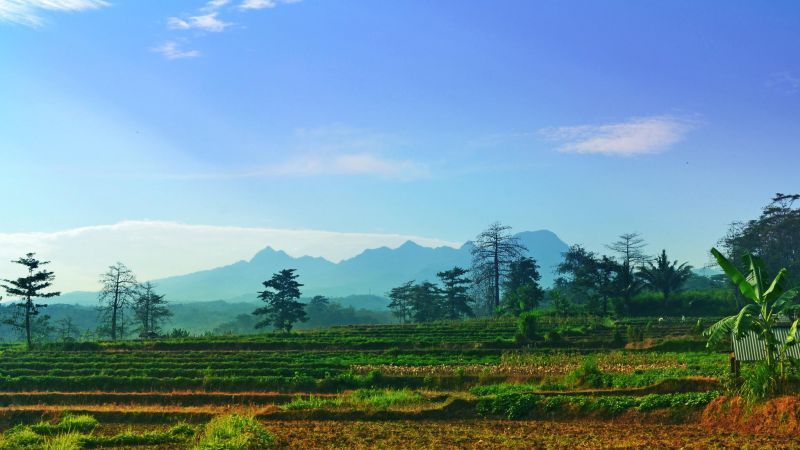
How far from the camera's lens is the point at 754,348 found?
A: 2320 cm

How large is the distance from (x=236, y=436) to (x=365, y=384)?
13766 millimetres

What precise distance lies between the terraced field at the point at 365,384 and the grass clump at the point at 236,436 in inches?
25.1

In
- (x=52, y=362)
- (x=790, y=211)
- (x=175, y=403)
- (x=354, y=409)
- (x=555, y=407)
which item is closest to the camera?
(x=555, y=407)

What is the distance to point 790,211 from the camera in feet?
244

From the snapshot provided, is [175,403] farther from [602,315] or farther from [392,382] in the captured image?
[602,315]

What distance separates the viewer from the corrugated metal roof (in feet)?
73.6

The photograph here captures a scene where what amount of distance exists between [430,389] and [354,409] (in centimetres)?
766

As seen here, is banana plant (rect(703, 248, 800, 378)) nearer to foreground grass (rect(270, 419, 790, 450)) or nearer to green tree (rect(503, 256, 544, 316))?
foreground grass (rect(270, 419, 790, 450))

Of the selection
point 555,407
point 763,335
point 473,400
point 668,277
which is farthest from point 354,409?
point 668,277

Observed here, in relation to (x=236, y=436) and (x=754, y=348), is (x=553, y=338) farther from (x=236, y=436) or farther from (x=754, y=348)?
(x=236, y=436)

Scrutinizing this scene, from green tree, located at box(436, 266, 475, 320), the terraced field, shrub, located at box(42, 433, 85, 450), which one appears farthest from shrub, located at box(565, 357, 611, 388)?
green tree, located at box(436, 266, 475, 320)

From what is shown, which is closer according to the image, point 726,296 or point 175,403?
point 175,403

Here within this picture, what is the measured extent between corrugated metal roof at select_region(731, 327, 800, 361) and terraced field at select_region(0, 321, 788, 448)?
1.59 meters

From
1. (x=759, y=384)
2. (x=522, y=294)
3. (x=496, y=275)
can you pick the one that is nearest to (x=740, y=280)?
(x=759, y=384)
